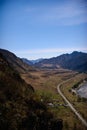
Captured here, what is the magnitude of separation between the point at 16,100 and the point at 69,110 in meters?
33.6

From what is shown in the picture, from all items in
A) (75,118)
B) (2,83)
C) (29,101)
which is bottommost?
(75,118)

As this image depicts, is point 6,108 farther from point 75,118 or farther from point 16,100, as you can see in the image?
point 75,118

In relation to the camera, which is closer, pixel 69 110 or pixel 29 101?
pixel 29 101

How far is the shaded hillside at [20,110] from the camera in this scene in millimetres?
40656

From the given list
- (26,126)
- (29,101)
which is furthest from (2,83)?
(26,126)

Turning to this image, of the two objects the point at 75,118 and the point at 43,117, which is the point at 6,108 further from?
the point at 75,118

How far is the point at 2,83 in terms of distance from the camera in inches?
1848

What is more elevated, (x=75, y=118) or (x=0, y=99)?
(x=0, y=99)

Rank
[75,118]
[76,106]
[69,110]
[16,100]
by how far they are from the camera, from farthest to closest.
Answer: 1. [76,106]
2. [69,110]
3. [75,118]
4. [16,100]

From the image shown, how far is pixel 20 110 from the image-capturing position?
43156 millimetres

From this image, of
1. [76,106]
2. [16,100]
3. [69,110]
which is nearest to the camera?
[16,100]

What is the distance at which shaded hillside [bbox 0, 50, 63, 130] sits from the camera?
40.7 metres

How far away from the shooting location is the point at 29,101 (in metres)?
47.0

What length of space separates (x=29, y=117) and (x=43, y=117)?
131 inches
